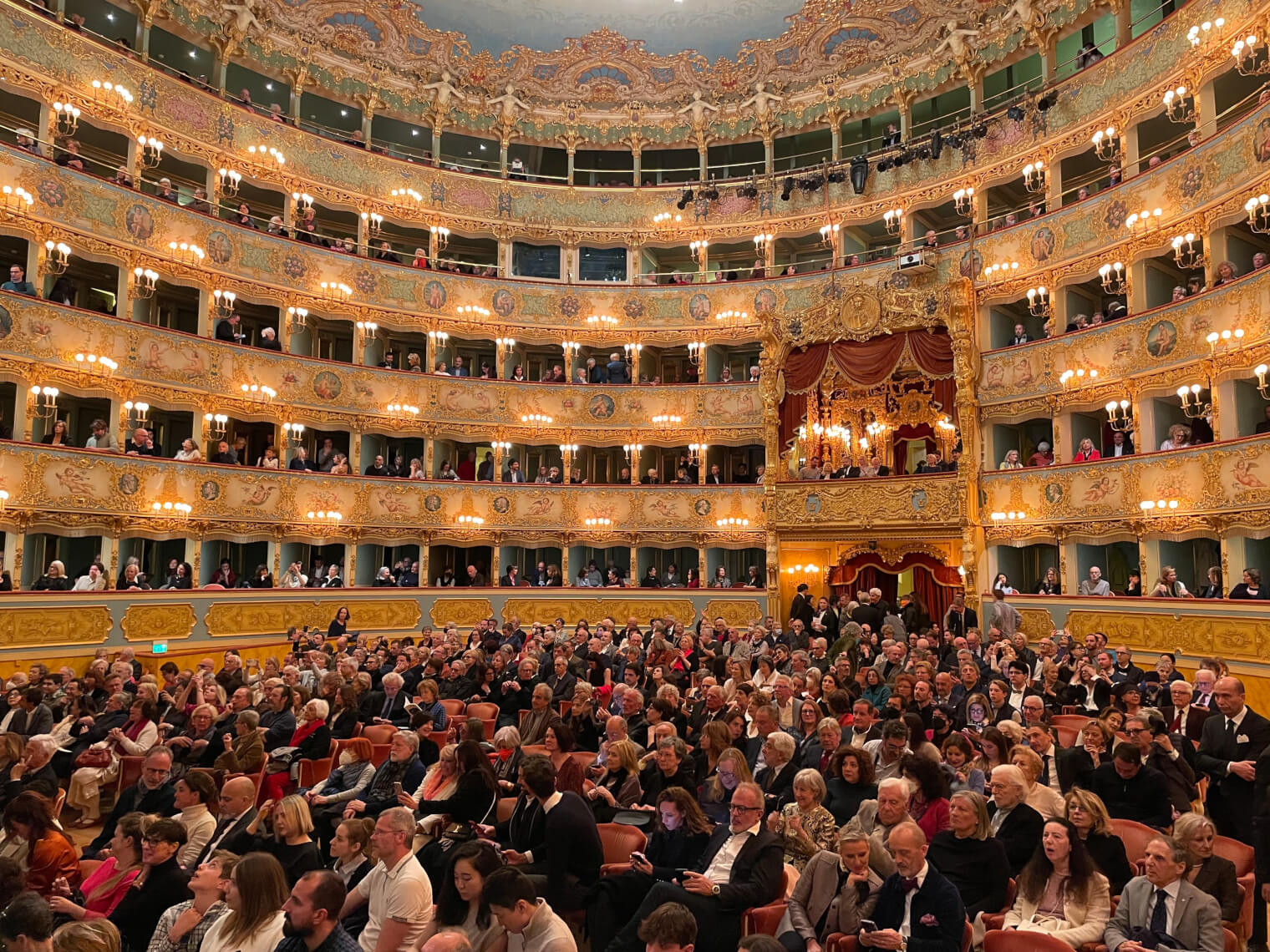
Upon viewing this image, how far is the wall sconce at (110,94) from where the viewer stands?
710 inches

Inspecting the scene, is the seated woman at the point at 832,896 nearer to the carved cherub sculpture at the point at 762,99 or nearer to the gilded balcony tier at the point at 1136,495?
the gilded balcony tier at the point at 1136,495

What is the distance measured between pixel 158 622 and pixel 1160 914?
17199mm

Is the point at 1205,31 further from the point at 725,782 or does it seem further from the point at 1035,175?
the point at 725,782

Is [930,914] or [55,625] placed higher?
[55,625]

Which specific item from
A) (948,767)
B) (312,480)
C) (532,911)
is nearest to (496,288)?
(312,480)

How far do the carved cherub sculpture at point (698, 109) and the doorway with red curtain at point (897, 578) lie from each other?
13.1 metres

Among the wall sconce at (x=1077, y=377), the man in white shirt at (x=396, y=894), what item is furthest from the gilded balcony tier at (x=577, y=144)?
the man in white shirt at (x=396, y=894)

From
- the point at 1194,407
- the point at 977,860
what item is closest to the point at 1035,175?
the point at 1194,407

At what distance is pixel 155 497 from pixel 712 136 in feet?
57.0

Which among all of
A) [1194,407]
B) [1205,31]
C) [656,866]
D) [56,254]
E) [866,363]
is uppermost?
[1205,31]

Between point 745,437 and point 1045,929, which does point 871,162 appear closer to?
point 745,437

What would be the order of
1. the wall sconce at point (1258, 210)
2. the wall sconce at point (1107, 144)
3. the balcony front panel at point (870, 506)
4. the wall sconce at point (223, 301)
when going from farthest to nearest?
1. the wall sconce at point (223, 301)
2. the balcony front panel at point (870, 506)
3. the wall sconce at point (1107, 144)
4. the wall sconce at point (1258, 210)

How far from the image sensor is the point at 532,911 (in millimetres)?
3768

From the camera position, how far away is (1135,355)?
55.8ft
